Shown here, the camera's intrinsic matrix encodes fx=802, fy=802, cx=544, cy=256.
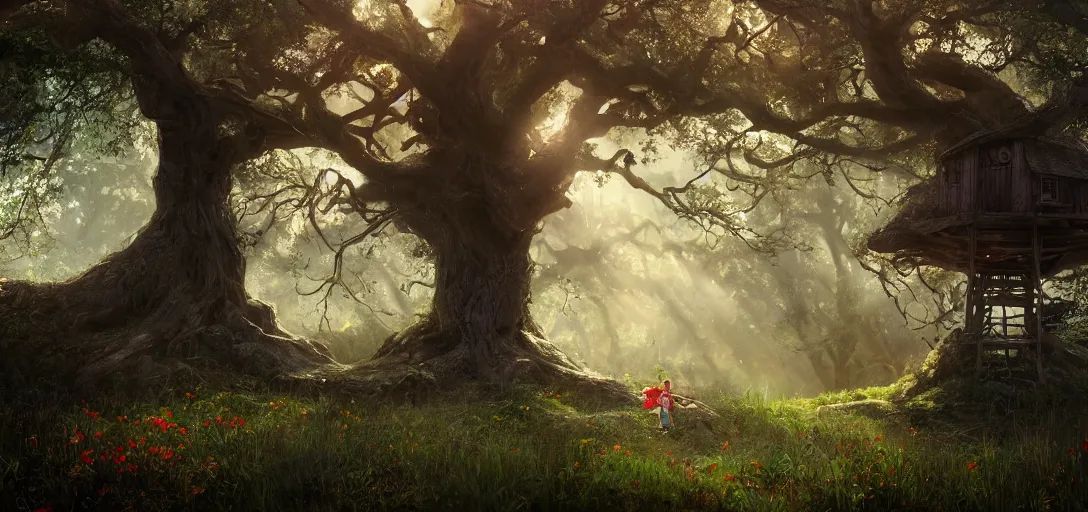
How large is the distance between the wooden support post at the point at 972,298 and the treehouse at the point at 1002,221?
0.02m

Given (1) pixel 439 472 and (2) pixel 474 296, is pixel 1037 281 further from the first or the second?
(1) pixel 439 472

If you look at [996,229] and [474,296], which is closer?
[996,229]

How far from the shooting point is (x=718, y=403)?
58.1ft

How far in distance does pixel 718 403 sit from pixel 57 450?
13.2m

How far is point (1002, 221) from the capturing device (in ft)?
58.8

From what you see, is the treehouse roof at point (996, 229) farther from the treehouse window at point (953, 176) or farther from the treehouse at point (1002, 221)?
the treehouse window at point (953, 176)

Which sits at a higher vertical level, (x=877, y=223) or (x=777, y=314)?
(x=877, y=223)

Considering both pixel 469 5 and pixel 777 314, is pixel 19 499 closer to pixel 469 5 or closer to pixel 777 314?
pixel 469 5

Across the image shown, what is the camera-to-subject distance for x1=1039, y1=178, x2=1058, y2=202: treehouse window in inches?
699

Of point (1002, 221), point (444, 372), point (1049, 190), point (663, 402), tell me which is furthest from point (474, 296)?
point (1049, 190)

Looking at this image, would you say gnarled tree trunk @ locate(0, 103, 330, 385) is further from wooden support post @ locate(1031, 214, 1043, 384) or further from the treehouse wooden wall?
wooden support post @ locate(1031, 214, 1043, 384)

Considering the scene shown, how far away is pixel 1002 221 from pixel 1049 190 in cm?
122

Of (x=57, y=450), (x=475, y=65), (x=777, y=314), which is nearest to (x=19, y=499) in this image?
(x=57, y=450)

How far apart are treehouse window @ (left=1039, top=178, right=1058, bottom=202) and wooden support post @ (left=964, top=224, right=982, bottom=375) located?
1.50m
